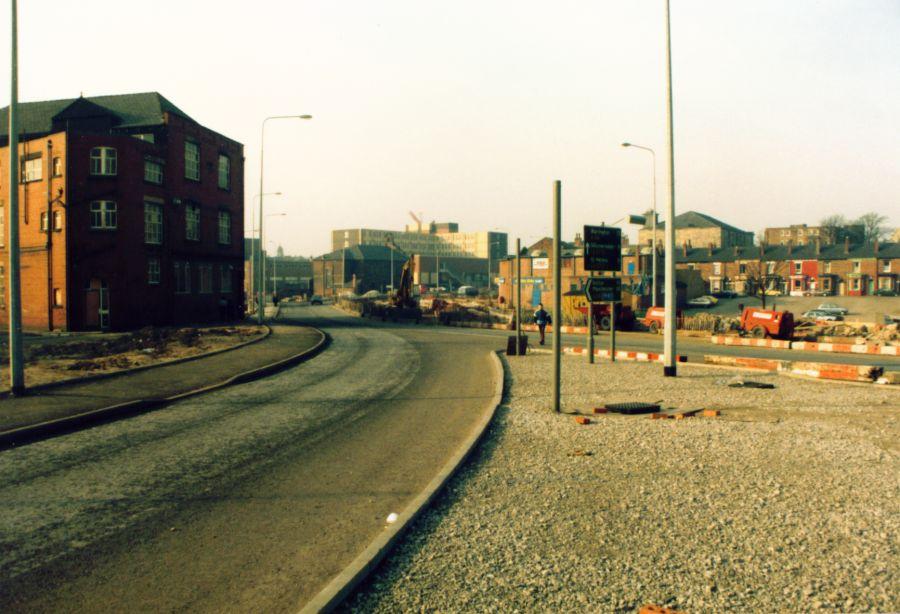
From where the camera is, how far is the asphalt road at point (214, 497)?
16.6ft

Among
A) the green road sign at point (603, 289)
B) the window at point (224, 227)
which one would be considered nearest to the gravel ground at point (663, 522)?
the green road sign at point (603, 289)

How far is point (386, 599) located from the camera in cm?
478

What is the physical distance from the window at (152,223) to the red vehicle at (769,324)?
31289 mm

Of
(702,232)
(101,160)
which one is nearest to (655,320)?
(101,160)

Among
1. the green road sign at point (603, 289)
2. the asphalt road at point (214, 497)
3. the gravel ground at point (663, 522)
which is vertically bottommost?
the asphalt road at point (214, 497)

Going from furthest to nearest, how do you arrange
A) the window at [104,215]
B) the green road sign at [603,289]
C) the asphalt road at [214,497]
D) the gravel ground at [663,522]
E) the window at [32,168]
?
the window at [32,168], the window at [104,215], the green road sign at [603,289], the asphalt road at [214,497], the gravel ground at [663,522]

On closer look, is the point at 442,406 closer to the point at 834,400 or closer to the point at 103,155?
the point at 834,400

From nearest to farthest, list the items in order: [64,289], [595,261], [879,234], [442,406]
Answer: [442,406] → [595,261] → [64,289] → [879,234]

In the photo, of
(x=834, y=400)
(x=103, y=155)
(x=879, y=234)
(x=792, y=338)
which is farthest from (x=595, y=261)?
(x=879, y=234)

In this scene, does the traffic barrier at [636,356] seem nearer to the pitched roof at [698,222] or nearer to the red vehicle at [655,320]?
the red vehicle at [655,320]

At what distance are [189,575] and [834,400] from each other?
12.7 metres

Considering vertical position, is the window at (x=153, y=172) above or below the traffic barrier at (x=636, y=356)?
above

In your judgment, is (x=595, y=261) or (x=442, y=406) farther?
(x=595, y=261)

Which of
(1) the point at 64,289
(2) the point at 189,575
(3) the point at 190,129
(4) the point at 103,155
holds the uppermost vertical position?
(3) the point at 190,129
